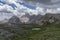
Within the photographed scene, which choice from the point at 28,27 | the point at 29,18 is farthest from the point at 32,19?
the point at 28,27

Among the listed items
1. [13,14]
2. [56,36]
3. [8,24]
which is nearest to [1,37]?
[8,24]

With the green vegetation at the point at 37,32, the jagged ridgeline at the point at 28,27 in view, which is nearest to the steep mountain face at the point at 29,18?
the jagged ridgeline at the point at 28,27

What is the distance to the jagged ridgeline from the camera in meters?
11.3

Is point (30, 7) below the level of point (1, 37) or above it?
above

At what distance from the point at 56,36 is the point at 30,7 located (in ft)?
10.3

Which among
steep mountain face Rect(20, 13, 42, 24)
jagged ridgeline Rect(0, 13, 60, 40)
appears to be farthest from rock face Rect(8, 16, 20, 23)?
steep mountain face Rect(20, 13, 42, 24)

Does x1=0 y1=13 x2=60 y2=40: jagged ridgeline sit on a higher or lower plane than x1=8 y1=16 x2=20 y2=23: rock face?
lower

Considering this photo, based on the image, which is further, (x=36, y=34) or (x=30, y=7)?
(x=36, y=34)

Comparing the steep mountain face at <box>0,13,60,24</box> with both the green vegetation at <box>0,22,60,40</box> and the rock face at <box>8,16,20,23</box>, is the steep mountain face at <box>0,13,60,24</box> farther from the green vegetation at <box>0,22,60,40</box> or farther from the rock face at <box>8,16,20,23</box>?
the green vegetation at <box>0,22,60,40</box>

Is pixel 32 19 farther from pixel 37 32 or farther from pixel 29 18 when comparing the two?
pixel 37 32

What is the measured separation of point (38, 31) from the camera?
487 inches

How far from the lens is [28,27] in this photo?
11.4 meters

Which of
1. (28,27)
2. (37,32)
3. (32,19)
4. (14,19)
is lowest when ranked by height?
(37,32)

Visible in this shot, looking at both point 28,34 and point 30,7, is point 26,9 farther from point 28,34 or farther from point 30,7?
→ point 28,34
